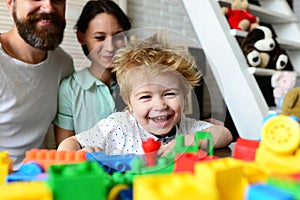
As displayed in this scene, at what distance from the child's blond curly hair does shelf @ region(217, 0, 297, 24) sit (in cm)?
90

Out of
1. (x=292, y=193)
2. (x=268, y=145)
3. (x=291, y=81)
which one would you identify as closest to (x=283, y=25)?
(x=291, y=81)

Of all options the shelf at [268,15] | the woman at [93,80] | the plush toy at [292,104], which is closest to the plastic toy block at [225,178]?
the plush toy at [292,104]

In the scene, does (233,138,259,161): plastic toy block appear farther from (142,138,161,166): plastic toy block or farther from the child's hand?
the child's hand

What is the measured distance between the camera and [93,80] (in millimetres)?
935

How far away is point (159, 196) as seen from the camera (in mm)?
288

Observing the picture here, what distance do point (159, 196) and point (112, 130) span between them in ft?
1.69

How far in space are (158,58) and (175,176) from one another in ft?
1.51

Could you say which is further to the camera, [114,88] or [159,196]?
[114,88]

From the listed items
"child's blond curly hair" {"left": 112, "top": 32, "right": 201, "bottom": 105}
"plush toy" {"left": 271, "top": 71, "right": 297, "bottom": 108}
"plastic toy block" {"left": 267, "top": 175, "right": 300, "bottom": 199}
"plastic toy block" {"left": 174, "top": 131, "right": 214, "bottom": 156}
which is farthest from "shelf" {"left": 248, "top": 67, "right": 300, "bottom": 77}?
"plastic toy block" {"left": 267, "top": 175, "right": 300, "bottom": 199}

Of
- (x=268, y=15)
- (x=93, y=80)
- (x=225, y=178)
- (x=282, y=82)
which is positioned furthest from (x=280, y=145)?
(x=268, y=15)

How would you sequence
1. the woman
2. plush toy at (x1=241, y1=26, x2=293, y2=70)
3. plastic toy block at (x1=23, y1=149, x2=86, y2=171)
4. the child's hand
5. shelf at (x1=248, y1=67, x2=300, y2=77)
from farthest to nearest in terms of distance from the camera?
plush toy at (x1=241, y1=26, x2=293, y2=70)
shelf at (x1=248, y1=67, x2=300, y2=77)
the woman
the child's hand
plastic toy block at (x1=23, y1=149, x2=86, y2=171)

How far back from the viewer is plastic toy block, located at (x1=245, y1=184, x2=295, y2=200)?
282 millimetres

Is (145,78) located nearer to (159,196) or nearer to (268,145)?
(268,145)

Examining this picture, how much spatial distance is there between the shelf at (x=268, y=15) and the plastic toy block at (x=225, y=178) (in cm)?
134
